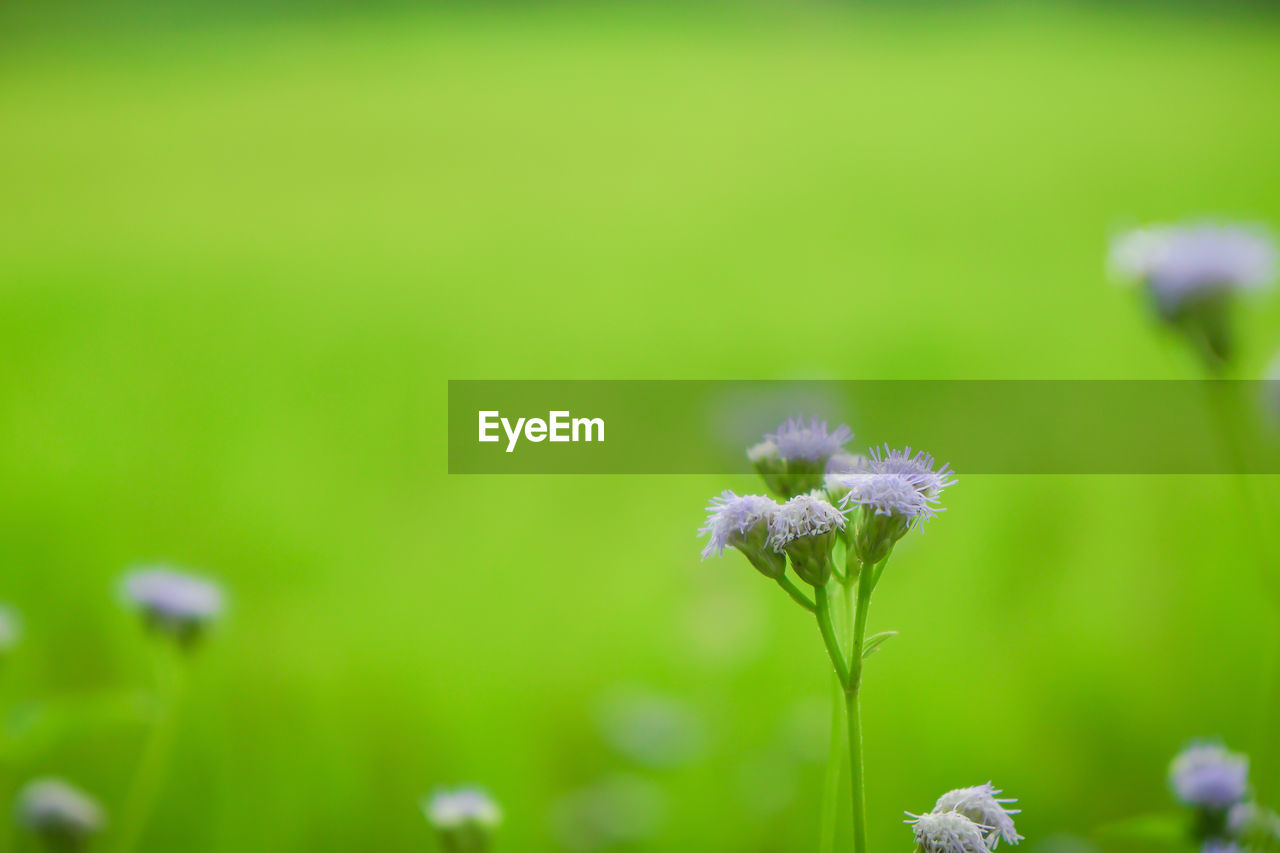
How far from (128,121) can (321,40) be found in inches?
16.0

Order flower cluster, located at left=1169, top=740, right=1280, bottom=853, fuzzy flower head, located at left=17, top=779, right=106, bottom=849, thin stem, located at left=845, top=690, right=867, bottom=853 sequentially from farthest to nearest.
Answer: fuzzy flower head, located at left=17, top=779, right=106, bottom=849 → flower cluster, located at left=1169, top=740, right=1280, bottom=853 → thin stem, located at left=845, top=690, right=867, bottom=853

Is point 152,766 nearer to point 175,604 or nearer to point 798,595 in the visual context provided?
point 175,604

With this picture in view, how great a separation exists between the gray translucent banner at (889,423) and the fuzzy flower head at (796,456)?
1.75 ft

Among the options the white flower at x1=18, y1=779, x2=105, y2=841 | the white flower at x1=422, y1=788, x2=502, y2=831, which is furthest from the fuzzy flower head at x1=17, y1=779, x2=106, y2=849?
the white flower at x1=422, y1=788, x2=502, y2=831

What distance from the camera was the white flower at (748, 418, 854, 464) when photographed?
0.44 m

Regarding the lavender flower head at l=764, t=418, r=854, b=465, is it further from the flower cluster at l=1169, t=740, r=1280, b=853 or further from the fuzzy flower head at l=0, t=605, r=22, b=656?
the fuzzy flower head at l=0, t=605, r=22, b=656

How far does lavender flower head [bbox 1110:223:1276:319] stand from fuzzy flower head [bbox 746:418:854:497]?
231 millimetres

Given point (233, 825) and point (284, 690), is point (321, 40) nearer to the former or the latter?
point (284, 690)

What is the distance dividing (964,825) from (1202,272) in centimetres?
36

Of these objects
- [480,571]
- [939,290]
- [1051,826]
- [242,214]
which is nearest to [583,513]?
[480,571]

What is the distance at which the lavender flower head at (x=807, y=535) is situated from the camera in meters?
0.37

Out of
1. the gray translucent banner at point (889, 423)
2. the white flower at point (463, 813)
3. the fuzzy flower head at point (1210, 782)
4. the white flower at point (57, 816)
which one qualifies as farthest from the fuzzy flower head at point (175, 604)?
the fuzzy flower head at point (1210, 782)

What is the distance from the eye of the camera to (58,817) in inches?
23.5

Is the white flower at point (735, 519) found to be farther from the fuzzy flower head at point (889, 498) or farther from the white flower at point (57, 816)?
the white flower at point (57, 816)
